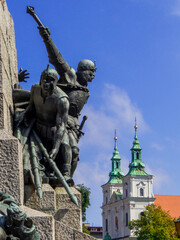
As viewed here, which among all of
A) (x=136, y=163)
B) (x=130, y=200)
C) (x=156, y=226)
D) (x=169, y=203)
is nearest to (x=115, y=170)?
(x=136, y=163)

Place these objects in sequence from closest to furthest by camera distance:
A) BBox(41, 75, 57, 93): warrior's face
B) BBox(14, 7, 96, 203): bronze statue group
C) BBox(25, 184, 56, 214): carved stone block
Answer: BBox(25, 184, 56, 214): carved stone block < BBox(14, 7, 96, 203): bronze statue group < BBox(41, 75, 57, 93): warrior's face

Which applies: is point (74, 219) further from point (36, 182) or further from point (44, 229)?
point (44, 229)

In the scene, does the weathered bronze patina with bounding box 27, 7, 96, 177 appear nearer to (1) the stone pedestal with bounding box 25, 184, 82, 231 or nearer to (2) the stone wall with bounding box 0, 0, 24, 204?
(2) the stone wall with bounding box 0, 0, 24, 204

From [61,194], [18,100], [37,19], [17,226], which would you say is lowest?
[17,226]

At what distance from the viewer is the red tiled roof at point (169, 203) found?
350ft

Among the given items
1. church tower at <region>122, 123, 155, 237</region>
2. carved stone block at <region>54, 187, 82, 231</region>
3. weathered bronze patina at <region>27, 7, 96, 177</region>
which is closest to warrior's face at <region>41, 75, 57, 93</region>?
weathered bronze patina at <region>27, 7, 96, 177</region>

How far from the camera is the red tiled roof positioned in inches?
4195

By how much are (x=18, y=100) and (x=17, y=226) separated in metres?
3.48

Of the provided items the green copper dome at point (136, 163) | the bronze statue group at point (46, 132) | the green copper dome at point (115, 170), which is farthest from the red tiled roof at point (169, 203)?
the bronze statue group at point (46, 132)

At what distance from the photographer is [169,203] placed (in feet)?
359

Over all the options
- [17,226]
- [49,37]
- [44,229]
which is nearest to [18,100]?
[49,37]

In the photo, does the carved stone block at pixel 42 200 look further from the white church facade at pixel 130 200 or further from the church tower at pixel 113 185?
the church tower at pixel 113 185

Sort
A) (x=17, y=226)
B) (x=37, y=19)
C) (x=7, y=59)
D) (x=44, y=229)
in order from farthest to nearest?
(x=37, y=19)
(x=7, y=59)
(x=44, y=229)
(x=17, y=226)

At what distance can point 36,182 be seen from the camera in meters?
7.72
